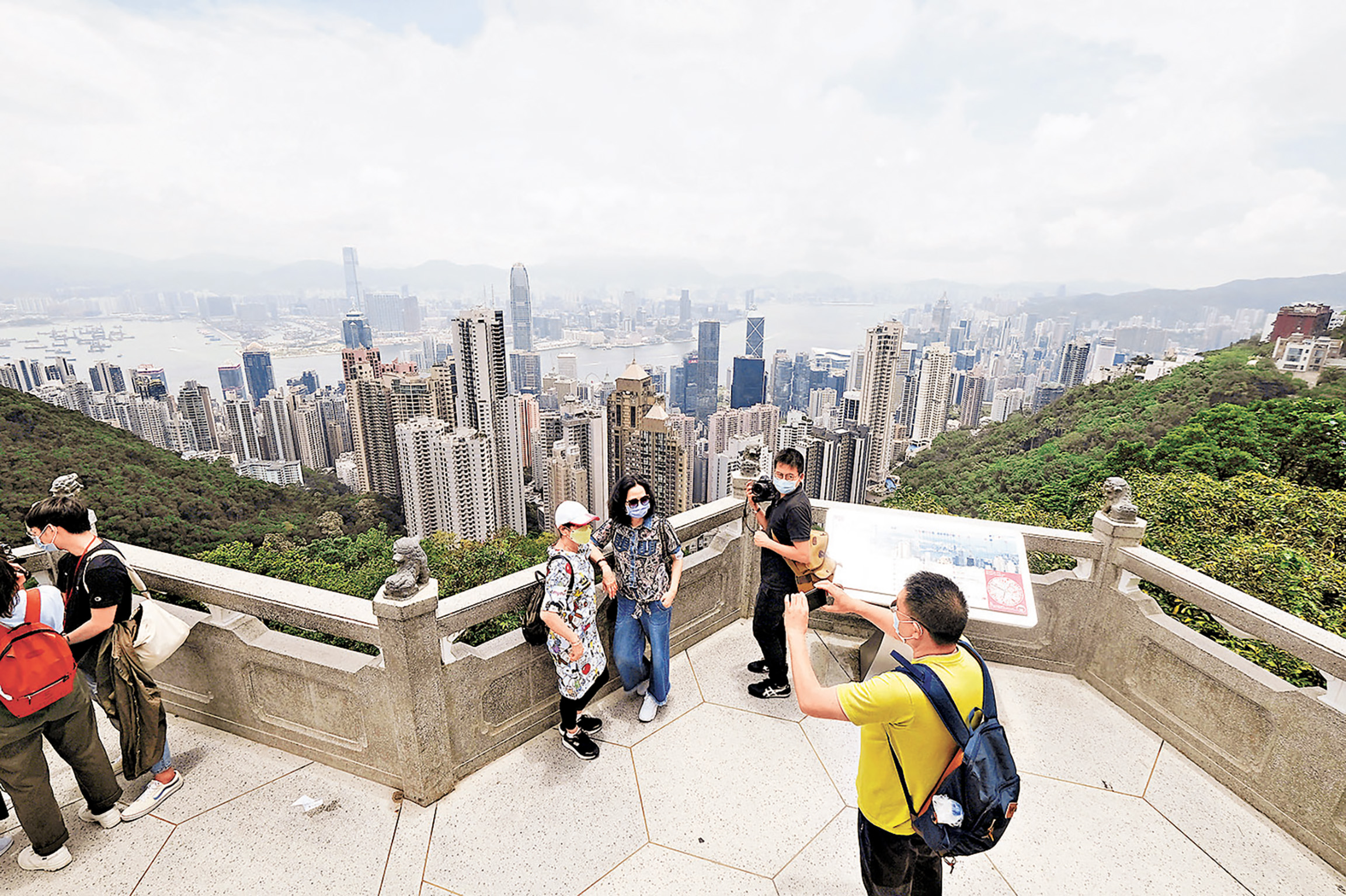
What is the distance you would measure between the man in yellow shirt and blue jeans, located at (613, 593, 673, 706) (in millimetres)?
1681

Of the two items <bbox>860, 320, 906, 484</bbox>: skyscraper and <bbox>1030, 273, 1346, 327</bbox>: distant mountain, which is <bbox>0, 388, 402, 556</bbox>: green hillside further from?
<bbox>1030, 273, 1346, 327</bbox>: distant mountain

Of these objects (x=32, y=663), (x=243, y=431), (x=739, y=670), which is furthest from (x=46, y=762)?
(x=243, y=431)

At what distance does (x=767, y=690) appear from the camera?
3.92m

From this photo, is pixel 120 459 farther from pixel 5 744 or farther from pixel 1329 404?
pixel 1329 404

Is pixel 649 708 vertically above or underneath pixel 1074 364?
above

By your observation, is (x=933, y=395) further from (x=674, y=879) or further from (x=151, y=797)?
(x=151, y=797)

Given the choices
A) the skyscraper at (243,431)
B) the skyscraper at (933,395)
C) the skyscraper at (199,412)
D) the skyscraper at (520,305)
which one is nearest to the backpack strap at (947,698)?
the skyscraper at (199,412)

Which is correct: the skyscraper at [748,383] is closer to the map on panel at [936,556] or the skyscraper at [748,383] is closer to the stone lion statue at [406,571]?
the map on panel at [936,556]

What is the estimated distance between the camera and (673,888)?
8.70 feet

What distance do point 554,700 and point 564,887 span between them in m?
1.07

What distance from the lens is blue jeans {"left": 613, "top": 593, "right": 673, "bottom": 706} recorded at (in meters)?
3.52

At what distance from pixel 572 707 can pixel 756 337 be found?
98.1 metres

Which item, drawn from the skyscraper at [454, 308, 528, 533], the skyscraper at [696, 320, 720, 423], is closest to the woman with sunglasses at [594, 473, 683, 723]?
the skyscraper at [454, 308, 528, 533]

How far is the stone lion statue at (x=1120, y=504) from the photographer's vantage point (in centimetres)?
379
